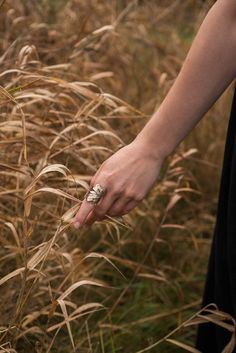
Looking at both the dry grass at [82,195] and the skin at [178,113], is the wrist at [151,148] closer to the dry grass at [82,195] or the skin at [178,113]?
the skin at [178,113]

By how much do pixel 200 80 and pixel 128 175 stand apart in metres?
0.18

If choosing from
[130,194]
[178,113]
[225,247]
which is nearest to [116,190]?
[130,194]

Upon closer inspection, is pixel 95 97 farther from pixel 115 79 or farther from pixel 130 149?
pixel 115 79

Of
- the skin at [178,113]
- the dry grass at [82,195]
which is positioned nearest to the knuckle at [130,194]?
the skin at [178,113]

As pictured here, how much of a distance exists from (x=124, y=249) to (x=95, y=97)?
2.37ft

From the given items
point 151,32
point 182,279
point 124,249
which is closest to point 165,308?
point 182,279

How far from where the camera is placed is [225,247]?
137 cm

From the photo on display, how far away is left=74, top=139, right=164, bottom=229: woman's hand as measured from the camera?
3.72 ft

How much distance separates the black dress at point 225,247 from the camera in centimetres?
128

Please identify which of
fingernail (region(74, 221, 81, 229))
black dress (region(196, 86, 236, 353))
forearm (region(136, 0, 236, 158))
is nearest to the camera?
forearm (region(136, 0, 236, 158))

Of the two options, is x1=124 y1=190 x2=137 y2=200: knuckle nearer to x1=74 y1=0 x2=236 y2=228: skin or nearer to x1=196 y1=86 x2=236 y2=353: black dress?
x1=74 y1=0 x2=236 y2=228: skin

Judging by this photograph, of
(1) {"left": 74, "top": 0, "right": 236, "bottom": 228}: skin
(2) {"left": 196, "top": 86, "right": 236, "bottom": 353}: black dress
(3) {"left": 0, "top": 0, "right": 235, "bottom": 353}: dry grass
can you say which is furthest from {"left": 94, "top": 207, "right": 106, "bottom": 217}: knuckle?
(2) {"left": 196, "top": 86, "right": 236, "bottom": 353}: black dress

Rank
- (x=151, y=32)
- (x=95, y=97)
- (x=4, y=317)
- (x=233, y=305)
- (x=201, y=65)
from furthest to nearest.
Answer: (x=151, y=32)
(x=95, y=97)
(x=4, y=317)
(x=233, y=305)
(x=201, y=65)

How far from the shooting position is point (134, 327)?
1.96m
